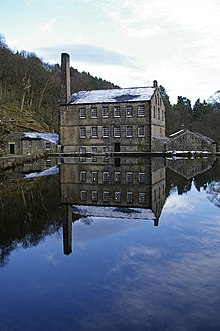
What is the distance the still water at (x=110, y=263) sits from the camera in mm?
4855

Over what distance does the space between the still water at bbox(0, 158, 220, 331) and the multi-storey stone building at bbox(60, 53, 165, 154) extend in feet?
108

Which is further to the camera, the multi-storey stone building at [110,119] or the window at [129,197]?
the multi-storey stone building at [110,119]

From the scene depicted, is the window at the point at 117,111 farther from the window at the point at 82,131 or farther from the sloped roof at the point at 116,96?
the window at the point at 82,131

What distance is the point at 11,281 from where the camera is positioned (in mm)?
6090

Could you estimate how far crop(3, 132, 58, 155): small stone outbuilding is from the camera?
153 ft

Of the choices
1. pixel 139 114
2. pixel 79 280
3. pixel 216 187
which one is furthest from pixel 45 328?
pixel 139 114

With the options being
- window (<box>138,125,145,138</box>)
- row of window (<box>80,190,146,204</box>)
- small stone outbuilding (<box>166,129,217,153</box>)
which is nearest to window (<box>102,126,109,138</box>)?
window (<box>138,125,145,138</box>)

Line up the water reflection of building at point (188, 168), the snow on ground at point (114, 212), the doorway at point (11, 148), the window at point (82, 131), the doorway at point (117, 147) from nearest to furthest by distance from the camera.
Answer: the snow on ground at point (114, 212)
the water reflection of building at point (188, 168)
the doorway at point (11, 148)
the doorway at point (117, 147)
the window at point (82, 131)

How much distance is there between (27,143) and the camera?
47531mm

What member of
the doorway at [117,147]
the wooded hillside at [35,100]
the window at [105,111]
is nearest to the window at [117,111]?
the window at [105,111]

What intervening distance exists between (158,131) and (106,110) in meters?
7.51

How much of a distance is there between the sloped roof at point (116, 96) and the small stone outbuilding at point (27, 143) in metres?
6.39

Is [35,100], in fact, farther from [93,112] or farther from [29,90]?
[93,112]

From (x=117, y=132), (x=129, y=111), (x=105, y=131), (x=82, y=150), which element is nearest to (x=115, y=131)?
(x=117, y=132)
